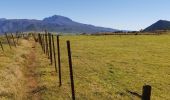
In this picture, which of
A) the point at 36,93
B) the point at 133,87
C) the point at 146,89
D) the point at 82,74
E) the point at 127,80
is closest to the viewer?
the point at 146,89

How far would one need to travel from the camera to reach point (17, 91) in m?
22.2

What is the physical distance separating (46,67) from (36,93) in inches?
457

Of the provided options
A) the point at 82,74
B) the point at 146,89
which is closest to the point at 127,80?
the point at 82,74

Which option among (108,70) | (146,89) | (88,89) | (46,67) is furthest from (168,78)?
(146,89)

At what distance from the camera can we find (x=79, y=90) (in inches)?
890

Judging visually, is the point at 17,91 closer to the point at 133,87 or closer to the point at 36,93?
the point at 36,93

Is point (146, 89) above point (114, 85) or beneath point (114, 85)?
above

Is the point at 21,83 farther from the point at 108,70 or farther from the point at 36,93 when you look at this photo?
the point at 108,70

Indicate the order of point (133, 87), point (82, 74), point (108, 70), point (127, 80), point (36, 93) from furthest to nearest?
point (108, 70)
point (82, 74)
point (127, 80)
point (133, 87)
point (36, 93)

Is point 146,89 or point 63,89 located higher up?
point 146,89

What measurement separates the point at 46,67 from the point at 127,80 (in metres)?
9.53

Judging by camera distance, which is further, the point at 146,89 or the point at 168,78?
the point at 168,78

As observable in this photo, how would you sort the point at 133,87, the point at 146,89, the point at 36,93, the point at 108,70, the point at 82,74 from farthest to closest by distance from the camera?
the point at 108,70 → the point at 82,74 → the point at 133,87 → the point at 36,93 → the point at 146,89

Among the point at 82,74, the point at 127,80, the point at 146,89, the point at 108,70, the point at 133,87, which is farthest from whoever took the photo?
the point at 108,70
